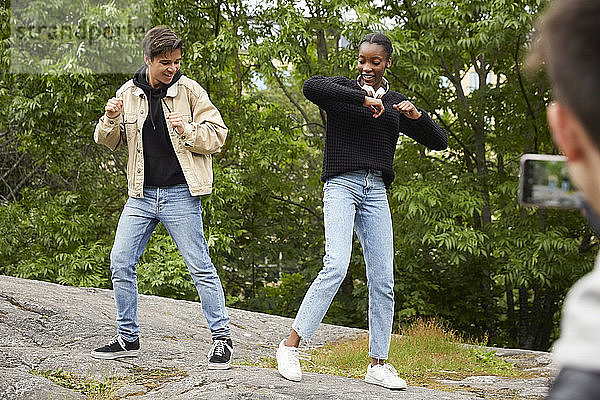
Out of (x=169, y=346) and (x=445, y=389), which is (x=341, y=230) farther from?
(x=169, y=346)

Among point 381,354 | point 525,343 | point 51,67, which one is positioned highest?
point 51,67

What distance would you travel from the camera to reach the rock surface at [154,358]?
374cm

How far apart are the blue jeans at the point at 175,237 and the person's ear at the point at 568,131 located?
137 inches

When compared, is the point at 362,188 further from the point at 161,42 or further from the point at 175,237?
the point at 161,42

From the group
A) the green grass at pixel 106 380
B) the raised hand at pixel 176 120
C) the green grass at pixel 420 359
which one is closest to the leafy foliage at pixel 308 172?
the green grass at pixel 420 359

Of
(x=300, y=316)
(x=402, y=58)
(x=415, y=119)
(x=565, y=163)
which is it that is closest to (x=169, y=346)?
(x=300, y=316)

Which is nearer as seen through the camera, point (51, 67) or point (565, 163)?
point (565, 163)

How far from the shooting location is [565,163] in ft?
3.41

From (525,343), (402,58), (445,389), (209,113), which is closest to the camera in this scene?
(209,113)

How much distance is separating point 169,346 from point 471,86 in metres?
8.17

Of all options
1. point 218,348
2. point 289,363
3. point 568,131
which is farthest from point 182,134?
point 568,131

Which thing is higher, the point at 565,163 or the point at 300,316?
the point at 565,163

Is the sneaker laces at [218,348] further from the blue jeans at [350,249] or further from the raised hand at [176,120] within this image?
the raised hand at [176,120]

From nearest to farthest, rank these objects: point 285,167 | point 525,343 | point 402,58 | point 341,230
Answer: point 341,230 < point 402,58 < point 525,343 < point 285,167
